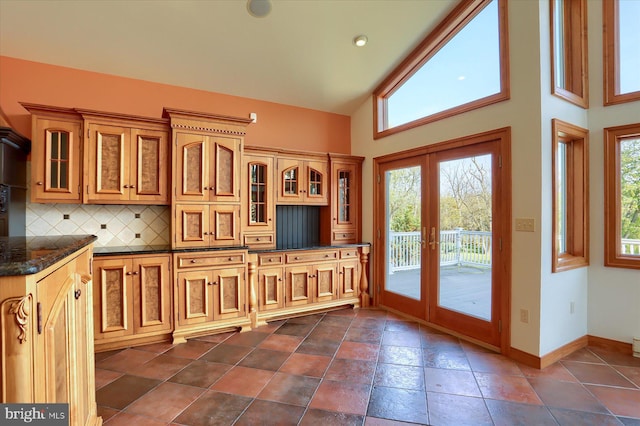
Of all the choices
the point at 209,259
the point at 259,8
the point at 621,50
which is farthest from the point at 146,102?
the point at 621,50

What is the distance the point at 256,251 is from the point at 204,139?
138cm

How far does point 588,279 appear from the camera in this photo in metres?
3.01

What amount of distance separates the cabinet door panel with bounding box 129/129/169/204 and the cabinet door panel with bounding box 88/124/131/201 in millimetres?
71

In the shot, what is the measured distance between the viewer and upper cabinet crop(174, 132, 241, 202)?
10.2 feet

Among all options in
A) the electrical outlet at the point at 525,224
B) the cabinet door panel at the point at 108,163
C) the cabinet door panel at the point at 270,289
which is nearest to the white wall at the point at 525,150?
the electrical outlet at the point at 525,224

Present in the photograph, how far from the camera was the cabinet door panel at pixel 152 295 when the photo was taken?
2.92 meters

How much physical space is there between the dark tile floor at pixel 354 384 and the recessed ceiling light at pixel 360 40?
3231 millimetres

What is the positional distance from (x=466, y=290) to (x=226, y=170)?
2944 millimetres

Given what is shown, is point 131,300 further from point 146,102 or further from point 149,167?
point 146,102

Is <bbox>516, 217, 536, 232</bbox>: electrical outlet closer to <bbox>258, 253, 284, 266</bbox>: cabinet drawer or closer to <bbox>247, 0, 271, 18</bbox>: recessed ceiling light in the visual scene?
<bbox>258, 253, 284, 266</bbox>: cabinet drawer

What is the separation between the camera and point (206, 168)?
10.5 ft

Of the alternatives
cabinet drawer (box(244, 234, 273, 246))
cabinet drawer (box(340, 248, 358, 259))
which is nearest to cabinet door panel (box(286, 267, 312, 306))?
cabinet drawer (box(244, 234, 273, 246))

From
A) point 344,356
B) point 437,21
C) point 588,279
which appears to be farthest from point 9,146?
point 588,279

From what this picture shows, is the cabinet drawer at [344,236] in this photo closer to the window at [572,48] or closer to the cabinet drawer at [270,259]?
the cabinet drawer at [270,259]
